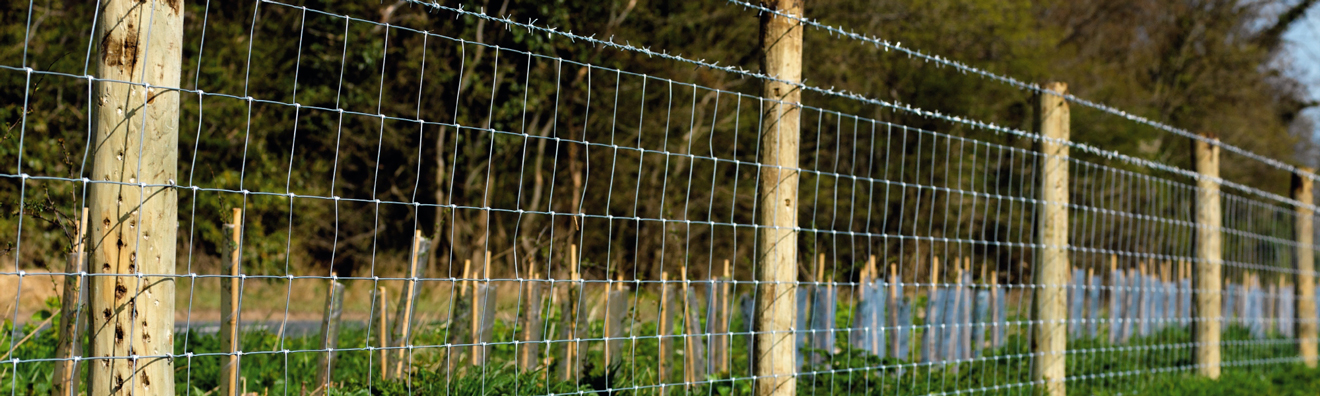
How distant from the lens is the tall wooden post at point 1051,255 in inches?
213

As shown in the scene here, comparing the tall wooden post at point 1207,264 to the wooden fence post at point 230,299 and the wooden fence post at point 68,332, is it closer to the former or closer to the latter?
the wooden fence post at point 230,299

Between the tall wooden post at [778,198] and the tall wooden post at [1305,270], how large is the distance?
6676 mm

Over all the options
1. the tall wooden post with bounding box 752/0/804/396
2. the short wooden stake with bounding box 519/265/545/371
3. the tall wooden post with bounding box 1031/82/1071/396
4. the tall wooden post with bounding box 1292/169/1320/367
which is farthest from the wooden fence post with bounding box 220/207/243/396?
the tall wooden post with bounding box 1292/169/1320/367

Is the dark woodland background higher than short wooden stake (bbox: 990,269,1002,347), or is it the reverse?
the dark woodland background

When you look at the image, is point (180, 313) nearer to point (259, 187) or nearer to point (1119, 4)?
point (259, 187)

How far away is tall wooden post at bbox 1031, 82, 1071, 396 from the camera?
542 centimetres

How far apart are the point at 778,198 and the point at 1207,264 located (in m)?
4.82

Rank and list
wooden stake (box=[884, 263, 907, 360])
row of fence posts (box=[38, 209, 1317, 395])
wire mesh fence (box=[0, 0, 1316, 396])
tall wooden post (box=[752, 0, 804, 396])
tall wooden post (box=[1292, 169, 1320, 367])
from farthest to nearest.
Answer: tall wooden post (box=[1292, 169, 1320, 367]) < wooden stake (box=[884, 263, 907, 360]) < tall wooden post (box=[752, 0, 804, 396]) < row of fence posts (box=[38, 209, 1317, 395]) < wire mesh fence (box=[0, 0, 1316, 396])

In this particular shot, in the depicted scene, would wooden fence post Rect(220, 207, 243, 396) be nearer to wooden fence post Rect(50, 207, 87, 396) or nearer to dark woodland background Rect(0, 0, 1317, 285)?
wooden fence post Rect(50, 207, 87, 396)

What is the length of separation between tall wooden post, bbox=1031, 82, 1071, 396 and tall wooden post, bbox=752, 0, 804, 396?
2.06 meters

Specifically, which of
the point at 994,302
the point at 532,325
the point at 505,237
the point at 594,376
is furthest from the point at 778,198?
the point at 505,237

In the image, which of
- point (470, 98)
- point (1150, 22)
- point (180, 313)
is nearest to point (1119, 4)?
point (1150, 22)

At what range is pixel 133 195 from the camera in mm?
2516

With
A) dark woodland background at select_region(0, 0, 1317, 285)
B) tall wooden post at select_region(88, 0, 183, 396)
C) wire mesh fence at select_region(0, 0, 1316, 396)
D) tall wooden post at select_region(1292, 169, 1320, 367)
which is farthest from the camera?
dark woodland background at select_region(0, 0, 1317, 285)
